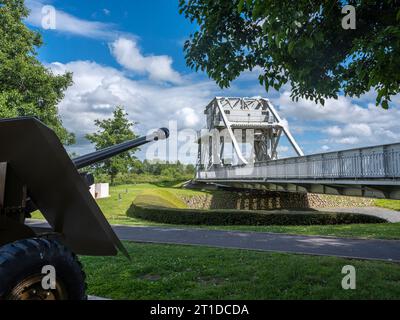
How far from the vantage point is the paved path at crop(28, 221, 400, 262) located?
8703 mm

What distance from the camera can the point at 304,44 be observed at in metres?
3.99

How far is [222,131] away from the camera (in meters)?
53.4

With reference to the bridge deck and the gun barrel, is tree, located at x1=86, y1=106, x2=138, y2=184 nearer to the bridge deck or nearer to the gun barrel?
the bridge deck

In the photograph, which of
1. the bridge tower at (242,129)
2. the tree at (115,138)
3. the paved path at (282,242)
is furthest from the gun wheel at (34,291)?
the bridge tower at (242,129)

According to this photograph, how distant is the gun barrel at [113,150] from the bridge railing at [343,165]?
11.5m

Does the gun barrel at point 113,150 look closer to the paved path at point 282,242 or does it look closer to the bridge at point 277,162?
the paved path at point 282,242

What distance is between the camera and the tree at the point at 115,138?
3403cm

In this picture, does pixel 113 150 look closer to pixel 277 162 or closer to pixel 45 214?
pixel 45 214

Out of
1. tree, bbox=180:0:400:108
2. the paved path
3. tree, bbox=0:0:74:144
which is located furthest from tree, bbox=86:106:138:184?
tree, bbox=180:0:400:108

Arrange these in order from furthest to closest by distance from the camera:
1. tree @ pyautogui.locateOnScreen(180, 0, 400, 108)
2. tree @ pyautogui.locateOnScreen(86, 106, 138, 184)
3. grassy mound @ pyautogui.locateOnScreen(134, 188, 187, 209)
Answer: tree @ pyautogui.locateOnScreen(86, 106, 138, 184) < grassy mound @ pyautogui.locateOnScreen(134, 188, 187, 209) < tree @ pyautogui.locateOnScreen(180, 0, 400, 108)

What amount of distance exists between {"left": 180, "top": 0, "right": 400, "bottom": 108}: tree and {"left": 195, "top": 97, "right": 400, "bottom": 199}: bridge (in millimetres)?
7917

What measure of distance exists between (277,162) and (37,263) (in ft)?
78.4

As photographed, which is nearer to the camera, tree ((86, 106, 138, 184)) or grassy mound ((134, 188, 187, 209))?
grassy mound ((134, 188, 187, 209))
